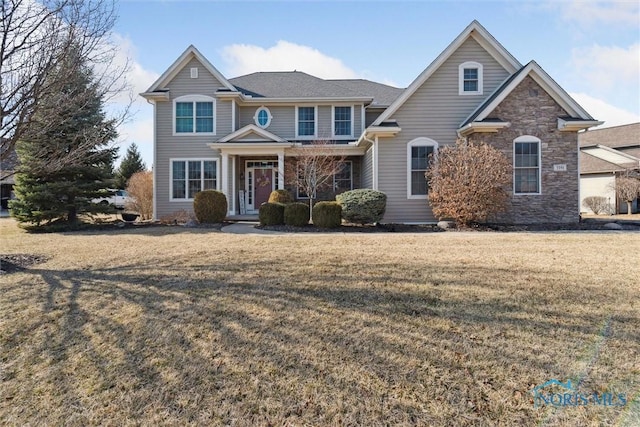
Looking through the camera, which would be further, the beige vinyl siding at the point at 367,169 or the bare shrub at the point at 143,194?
the bare shrub at the point at 143,194

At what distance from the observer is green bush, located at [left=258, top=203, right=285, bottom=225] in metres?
12.9

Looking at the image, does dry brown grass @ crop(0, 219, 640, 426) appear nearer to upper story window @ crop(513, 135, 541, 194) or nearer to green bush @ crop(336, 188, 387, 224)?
green bush @ crop(336, 188, 387, 224)

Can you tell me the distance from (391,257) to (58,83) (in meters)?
6.71

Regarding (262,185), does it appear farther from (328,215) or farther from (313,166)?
(328,215)

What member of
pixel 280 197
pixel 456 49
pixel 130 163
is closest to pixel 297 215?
pixel 280 197

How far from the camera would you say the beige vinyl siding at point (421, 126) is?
13781 millimetres

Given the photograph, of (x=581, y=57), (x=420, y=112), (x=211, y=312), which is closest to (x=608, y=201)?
(x=581, y=57)

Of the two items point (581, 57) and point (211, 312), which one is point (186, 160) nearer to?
point (211, 312)

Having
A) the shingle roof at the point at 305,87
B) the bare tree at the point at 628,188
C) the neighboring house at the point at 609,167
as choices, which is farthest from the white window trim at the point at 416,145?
the bare tree at the point at 628,188

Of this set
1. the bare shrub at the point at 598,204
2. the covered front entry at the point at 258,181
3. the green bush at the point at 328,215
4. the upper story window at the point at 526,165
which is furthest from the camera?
the bare shrub at the point at 598,204

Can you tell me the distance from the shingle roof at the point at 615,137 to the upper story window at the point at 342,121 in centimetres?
2220

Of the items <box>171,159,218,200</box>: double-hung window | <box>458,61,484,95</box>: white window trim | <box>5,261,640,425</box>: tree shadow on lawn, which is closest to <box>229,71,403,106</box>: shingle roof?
<box>171,159,218,200</box>: double-hung window

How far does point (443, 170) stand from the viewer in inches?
485

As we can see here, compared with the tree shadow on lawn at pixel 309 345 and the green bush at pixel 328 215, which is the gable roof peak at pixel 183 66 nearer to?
the green bush at pixel 328 215
